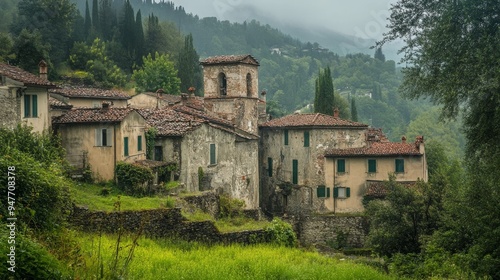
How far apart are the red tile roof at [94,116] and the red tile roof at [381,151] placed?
19457 mm

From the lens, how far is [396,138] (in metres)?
129

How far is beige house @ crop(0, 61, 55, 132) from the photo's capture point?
2448 centimetres

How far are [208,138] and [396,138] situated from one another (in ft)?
326

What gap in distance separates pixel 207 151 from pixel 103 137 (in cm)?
760

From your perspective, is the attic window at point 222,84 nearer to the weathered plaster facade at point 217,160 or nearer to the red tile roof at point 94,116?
the weathered plaster facade at point 217,160

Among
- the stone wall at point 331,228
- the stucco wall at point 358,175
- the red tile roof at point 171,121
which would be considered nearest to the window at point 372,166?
the stucco wall at point 358,175

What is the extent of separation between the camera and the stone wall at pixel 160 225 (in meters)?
20.5

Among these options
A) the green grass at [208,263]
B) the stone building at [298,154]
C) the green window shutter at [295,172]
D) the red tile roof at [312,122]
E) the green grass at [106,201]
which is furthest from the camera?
the green window shutter at [295,172]

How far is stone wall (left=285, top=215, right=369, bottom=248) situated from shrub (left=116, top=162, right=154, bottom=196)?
15.0 metres

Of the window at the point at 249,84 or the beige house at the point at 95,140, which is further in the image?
the window at the point at 249,84

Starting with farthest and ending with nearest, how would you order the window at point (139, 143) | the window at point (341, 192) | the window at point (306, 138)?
A: the window at point (306, 138) → the window at point (341, 192) → the window at point (139, 143)

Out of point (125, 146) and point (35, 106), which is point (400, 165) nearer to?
point (125, 146)

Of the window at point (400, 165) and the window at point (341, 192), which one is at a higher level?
the window at point (400, 165)

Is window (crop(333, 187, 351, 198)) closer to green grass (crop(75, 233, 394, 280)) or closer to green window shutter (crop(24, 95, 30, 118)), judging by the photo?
green grass (crop(75, 233, 394, 280))
